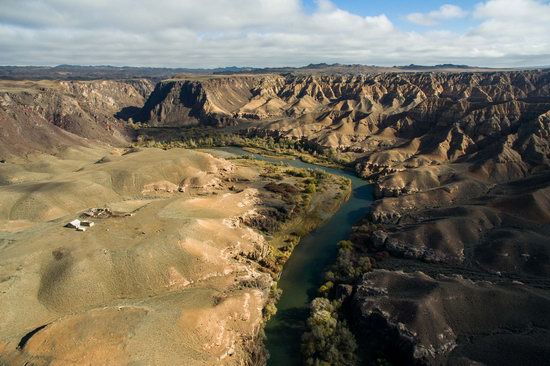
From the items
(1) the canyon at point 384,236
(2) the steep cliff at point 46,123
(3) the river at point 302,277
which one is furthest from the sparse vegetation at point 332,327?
(2) the steep cliff at point 46,123

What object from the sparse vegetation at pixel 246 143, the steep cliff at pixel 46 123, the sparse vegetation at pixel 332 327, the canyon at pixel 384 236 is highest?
the steep cliff at pixel 46 123

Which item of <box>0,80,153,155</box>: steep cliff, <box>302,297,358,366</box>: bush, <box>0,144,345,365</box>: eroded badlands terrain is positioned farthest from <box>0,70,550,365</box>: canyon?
<box>302,297,358,366</box>: bush

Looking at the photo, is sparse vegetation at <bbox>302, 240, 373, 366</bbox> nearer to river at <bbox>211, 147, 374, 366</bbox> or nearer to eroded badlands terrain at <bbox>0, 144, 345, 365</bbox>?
river at <bbox>211, 147, 374, 366</bbox>

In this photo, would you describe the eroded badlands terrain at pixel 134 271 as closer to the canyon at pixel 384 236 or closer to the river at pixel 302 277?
the canyon at pixel 384 236

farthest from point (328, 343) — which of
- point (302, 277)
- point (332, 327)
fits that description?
point (302, 277)

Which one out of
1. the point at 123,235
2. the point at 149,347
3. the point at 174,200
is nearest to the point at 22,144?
the point at 174,200

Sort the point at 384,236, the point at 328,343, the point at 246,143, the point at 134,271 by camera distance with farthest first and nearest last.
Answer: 1. the point at 246,143
2. the point at 384,236
3. the point at 134,271
4. the point at 328,343

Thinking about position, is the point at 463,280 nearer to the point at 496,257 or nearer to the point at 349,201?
the point at 496,257

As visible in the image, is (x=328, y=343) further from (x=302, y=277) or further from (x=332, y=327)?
(x=302, y=277)

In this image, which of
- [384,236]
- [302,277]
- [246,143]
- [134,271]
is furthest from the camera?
[246,143]
